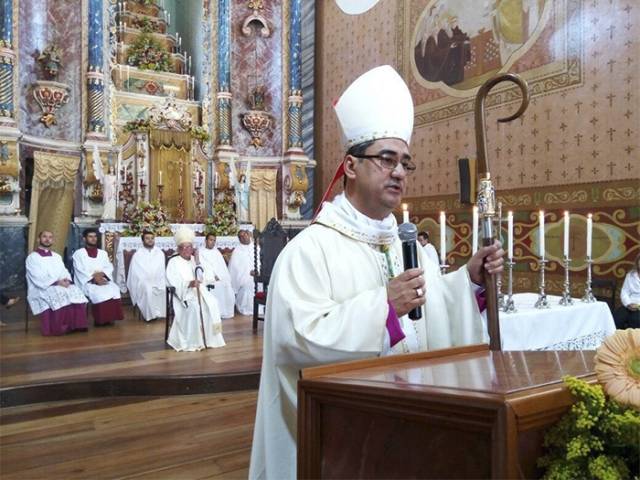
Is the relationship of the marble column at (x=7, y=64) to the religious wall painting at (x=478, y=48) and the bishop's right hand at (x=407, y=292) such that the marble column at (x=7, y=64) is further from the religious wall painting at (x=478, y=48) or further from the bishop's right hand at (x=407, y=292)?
the bishop's right hand at (x=407, y=292)

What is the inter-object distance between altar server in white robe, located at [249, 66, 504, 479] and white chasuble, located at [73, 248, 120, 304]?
6.39 m

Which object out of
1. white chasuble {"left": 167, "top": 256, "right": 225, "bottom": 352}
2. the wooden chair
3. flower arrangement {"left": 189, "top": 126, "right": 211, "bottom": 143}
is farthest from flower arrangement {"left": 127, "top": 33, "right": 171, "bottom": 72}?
the wooden chair

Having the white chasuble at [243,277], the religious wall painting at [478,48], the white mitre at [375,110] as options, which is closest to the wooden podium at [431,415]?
the white mitre at [375,110]

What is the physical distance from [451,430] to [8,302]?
7.76m

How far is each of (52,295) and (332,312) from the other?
643cm

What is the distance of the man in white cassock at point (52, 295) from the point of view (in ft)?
22.4

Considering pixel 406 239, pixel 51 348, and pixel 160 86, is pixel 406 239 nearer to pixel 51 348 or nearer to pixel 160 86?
pixel 51 348

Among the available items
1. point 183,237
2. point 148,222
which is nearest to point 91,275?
point 183,237

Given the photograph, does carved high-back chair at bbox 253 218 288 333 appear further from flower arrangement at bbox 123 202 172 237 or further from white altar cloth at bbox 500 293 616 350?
white altar cloth at bbox 500 293 616 350

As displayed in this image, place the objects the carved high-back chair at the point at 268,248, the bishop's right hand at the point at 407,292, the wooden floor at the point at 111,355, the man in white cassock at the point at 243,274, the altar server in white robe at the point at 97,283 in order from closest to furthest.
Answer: the bishop's right hand at the point at 407,292 → the wooden floor at the point at 111,355 → the altar server in white robe at the point at 97,283 → the carved high-back chair at the point at 268,248 → the man in white cassock at the point at 243,274

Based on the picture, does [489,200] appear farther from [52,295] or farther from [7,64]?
[7,64]

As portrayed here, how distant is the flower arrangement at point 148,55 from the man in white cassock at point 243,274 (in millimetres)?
5902

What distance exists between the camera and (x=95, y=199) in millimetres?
10859

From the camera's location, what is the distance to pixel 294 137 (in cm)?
1301
